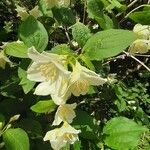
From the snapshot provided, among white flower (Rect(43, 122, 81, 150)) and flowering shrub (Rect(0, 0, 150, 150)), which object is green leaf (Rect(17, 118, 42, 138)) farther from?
white flower (Rect(43, 122, 81, 150))

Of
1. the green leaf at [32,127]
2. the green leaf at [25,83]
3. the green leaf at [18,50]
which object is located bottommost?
the green leaf at [32,127]

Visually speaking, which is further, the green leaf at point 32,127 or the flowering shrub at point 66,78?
the green leaf at point 32,127

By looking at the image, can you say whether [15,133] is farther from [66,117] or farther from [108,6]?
[108,6]

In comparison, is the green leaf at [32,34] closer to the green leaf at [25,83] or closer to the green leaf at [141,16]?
the green leaf at [25,83]

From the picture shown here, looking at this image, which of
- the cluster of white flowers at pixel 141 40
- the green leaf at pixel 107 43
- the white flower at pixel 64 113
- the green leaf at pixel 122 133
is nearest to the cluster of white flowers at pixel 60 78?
the white flower at pixel 64 113

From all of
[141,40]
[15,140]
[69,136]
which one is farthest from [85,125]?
[141,40]

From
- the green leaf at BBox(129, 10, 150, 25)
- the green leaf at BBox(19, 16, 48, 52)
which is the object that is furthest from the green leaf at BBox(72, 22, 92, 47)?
the green leaf at BBox(129, 10, 150, 25)

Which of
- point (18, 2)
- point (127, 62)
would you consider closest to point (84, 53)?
point (18, 2)
